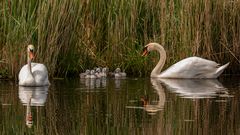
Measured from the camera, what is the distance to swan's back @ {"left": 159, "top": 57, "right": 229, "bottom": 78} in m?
18.0

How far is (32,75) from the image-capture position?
16172 mm

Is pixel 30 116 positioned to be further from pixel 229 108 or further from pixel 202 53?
pixel 202 53

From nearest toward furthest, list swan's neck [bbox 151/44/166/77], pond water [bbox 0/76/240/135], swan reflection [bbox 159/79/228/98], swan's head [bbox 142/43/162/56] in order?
pond water [bbox 0/76/240/135]
swan reflection [bbox 159/79/228/98]
swan's neck [bbox 151/44/166/77]
swan's head [bbox 142/43/162/56]

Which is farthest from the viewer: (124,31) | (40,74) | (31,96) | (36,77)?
(124,31)

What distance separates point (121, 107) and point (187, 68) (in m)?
5.32

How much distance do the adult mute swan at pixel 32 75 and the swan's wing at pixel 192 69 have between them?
3151 millimetres

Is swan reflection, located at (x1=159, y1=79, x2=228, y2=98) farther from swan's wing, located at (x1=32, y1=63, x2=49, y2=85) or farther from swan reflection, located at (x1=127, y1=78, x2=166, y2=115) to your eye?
swan's wing, located at (x1=32, y1=63, x2=49, y2=85)

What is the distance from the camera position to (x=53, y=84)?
16625 mm

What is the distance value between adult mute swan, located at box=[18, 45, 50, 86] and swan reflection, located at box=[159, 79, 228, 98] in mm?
2382

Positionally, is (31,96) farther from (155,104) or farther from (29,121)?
(29,121)

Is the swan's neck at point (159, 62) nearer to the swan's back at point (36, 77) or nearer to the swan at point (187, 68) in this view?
the swan at point (187, 68)

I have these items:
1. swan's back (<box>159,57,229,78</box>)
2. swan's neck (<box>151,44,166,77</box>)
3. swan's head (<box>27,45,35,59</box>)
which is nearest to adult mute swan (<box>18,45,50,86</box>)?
swan's head (<box>27,45,35,59</box>)

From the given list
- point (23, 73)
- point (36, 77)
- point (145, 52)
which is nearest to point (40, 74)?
point (36, 77)

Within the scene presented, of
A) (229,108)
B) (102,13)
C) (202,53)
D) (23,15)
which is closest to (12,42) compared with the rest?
(23,15)
